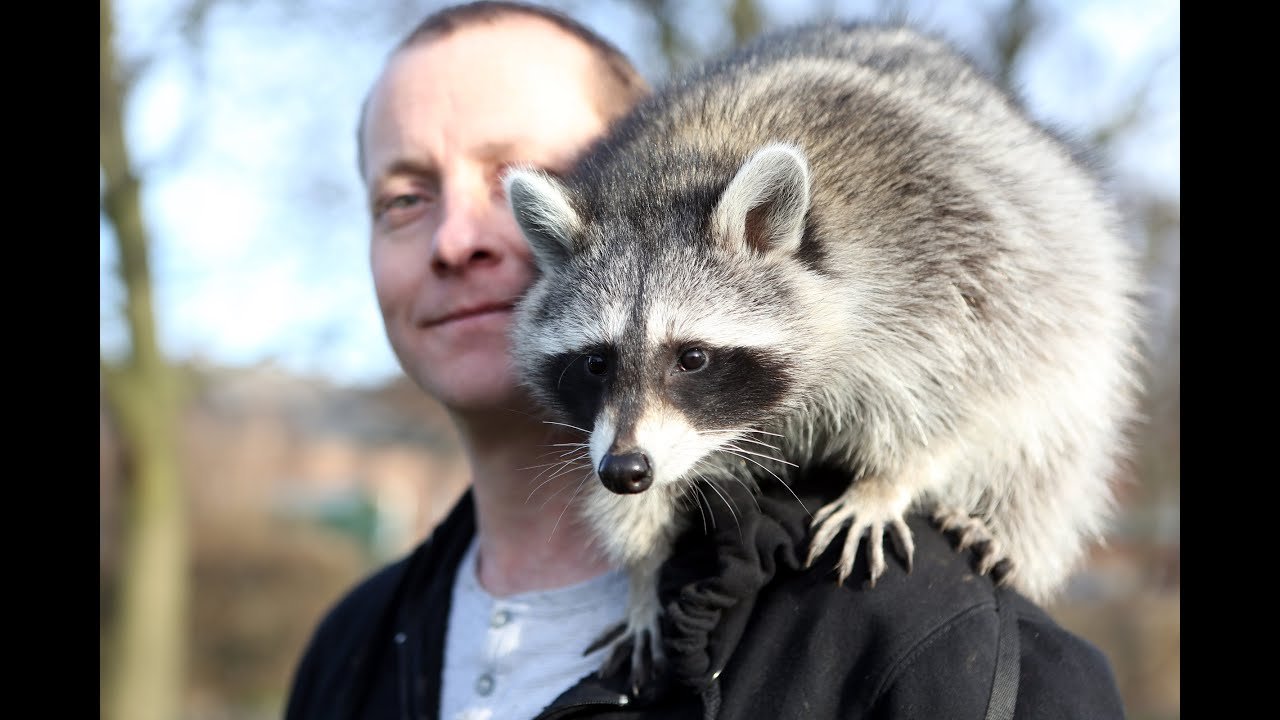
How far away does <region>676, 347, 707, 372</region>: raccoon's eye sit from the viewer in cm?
212

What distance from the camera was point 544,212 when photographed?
226cm

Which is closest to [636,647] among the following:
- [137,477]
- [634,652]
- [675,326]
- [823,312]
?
[634,652]

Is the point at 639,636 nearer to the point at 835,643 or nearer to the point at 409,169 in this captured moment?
the point at 835,643

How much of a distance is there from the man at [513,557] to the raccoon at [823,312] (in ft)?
0.50

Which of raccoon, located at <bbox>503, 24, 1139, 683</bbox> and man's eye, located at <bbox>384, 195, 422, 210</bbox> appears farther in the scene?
man's eye, located at <bbox>384, 195, 422, 210</bbox>

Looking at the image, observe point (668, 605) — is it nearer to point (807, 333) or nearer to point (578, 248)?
point (807, 333)

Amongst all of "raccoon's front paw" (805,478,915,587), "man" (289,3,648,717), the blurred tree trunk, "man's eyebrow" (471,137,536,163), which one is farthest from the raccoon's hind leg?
the blurred tree trunk

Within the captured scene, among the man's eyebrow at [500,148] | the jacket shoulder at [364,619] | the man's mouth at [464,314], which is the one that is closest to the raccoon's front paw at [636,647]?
the jacket shoulder at [364,619]

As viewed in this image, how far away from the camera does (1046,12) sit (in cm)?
869

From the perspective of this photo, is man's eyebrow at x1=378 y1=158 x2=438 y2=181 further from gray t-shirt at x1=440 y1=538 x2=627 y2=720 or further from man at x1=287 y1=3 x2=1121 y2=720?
gray t-shirt at x1=440 y1=538 x2=627 y2=720

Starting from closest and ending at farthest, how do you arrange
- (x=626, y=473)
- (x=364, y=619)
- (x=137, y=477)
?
(x=626, y=473) < (x=364, y=619) < (x=137, y=477)

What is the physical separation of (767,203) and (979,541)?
0.84 metres

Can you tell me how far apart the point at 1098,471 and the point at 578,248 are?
1.52 meters

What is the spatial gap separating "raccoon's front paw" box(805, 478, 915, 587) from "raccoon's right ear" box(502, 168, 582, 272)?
0.85 meters
